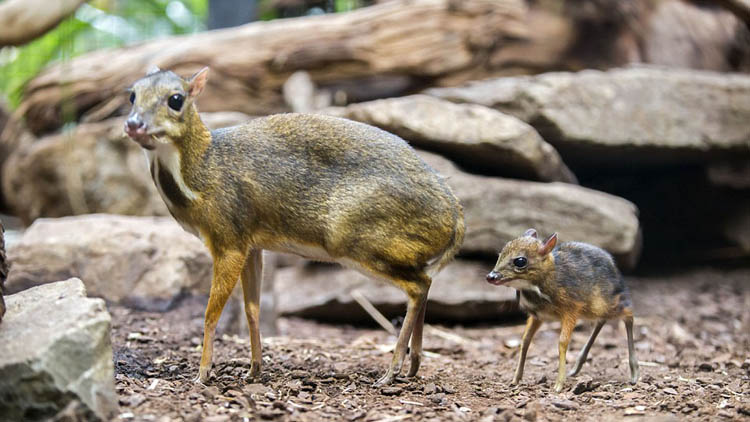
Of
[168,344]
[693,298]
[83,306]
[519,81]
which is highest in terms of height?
[519,81]

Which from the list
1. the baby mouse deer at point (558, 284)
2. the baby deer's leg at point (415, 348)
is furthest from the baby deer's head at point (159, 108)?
the baby mouse deer at point (558, 284)

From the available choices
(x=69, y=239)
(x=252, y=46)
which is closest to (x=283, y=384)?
(x=69, y=239)

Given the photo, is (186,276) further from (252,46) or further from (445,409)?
(252,46)

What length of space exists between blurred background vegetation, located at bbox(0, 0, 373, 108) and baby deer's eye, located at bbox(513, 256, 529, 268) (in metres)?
7.50

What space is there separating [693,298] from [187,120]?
23.1 feet

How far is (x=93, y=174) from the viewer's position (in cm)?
952

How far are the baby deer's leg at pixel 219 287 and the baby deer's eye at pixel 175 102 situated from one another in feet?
3.00

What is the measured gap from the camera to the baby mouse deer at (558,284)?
4789 mm

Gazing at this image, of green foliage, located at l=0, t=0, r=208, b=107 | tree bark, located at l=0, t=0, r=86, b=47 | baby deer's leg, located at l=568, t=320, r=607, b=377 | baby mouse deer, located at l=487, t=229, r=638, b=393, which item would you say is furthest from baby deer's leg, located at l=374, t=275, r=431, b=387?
green foliage, located at l=0, t=0, r=208, b=107

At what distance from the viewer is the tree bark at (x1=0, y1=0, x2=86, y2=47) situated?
7.05 metres

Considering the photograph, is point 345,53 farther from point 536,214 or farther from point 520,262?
point 520,262

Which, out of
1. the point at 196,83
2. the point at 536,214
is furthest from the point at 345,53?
the point at 196,83

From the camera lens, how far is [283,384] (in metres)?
4.44

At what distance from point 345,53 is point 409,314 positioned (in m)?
5.49
